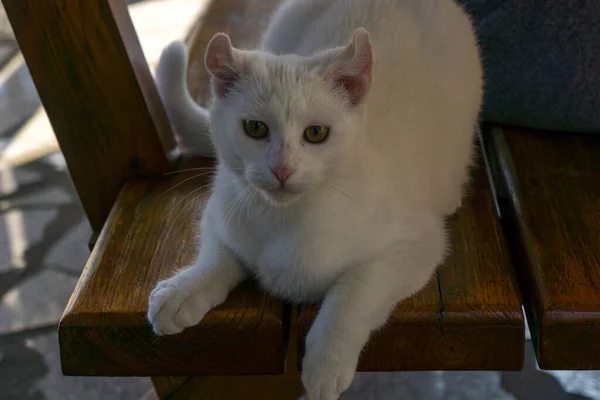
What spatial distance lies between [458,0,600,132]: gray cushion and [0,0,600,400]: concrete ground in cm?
76

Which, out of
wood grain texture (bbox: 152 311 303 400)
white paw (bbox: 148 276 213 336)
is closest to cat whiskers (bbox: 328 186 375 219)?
white paw (bbox: 148 276 213 336)

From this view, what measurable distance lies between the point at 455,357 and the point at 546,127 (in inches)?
22.6

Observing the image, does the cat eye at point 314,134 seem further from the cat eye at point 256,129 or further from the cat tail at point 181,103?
the cat tail at point 181,103

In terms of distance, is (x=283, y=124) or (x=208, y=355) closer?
(x=283, y=124)

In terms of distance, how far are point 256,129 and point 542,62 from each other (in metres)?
0.68

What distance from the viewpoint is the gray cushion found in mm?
1278

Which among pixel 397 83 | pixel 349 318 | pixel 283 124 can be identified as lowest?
pixel 349 318

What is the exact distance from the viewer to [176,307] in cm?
95

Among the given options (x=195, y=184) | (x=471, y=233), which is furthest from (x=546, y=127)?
(x=195, y=184)

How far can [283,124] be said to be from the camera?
2.89 feet

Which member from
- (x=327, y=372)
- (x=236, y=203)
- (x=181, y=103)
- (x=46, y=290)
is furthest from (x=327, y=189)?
(x=46, y=290)

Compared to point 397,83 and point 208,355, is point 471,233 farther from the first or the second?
point 208,355

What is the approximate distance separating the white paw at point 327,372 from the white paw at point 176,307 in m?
0.17

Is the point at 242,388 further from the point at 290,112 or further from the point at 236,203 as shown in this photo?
the point at 290,112
